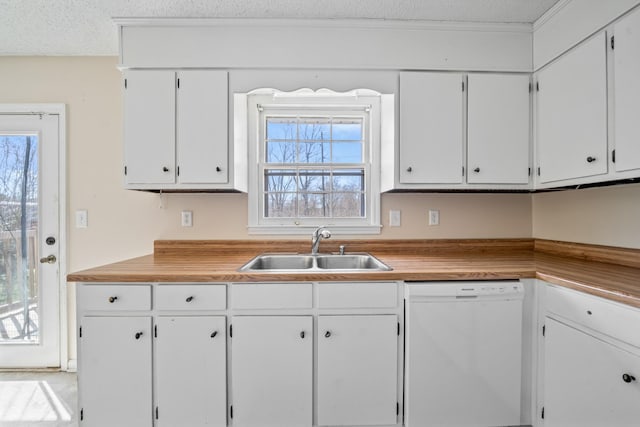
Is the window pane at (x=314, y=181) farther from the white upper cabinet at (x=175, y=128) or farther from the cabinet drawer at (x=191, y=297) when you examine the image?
the cabinet drawer at (x=191, y=297)

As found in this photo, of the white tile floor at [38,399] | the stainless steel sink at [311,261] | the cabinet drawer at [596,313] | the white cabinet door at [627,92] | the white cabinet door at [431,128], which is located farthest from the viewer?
the stainless steel sink at [311,261]


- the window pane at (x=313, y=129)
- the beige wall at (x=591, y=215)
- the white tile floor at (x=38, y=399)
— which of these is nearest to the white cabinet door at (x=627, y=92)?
the beige wall at (x=591, y=215)

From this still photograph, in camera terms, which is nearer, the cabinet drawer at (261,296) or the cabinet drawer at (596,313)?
the cabinet drawer at (596,313)

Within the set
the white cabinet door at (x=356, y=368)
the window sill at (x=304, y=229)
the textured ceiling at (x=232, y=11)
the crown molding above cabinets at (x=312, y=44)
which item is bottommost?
the white cabinet door at (x=356, y=368)

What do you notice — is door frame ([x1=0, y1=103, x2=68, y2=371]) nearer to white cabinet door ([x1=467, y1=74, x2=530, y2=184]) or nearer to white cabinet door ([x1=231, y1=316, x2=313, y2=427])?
white cabinet door ([x1=231, y1=316, x2=313, y2=427])

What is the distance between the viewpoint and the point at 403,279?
148 cm

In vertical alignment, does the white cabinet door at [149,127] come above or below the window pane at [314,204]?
above

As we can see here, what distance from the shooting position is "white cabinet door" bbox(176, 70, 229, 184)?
71.6 inches

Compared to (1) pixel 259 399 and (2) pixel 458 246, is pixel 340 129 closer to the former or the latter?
(2) pixel 458 246

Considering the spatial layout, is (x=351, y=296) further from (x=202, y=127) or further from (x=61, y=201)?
(x=61, y=201)

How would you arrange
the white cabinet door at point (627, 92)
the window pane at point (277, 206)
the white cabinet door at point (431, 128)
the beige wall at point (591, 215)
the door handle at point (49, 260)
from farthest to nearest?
the window pane at point (277, 206), the door handle at point (49, 260), the white cabinet door at point (431, 128), the beige wall at point (591, 215), the white cabinet door at point (627, 92)

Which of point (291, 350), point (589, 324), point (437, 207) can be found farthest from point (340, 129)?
point (589, 324)

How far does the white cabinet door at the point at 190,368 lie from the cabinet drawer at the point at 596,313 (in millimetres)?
1648

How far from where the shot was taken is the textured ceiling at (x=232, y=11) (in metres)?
1.68
